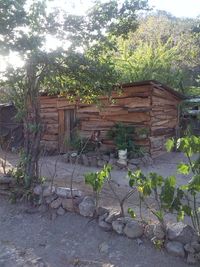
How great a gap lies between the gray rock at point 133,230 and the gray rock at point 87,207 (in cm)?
86

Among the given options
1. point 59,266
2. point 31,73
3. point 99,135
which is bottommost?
point 59,266

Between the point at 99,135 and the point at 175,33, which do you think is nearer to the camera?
the point at 99,135

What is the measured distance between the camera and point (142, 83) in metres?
11.9

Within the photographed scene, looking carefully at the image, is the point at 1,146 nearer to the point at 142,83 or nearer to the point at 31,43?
the point at 142,83

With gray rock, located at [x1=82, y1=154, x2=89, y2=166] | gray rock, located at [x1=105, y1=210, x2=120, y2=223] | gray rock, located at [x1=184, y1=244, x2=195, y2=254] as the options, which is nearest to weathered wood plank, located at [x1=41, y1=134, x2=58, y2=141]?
gray rock, located at [x1=82, y1=154, x2=89, y2=166]

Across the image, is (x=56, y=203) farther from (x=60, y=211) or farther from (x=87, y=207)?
(x=87, y=207)

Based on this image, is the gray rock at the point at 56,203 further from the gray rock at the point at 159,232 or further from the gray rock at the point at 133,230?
the gray rock at the point at 159,232

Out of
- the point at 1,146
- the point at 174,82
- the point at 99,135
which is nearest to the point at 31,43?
the point at 99,135

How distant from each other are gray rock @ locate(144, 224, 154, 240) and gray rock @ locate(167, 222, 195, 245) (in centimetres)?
28

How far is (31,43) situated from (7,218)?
3.17 metres

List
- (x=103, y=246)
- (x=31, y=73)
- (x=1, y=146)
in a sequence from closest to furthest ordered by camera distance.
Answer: (x=103, y=246) < (x=31, y=73) < (x=1, y=146)

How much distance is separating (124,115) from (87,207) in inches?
272

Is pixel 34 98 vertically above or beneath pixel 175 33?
beneath

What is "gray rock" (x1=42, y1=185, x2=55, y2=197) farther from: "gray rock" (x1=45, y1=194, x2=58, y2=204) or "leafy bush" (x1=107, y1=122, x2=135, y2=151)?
"leafy bush" (x1=107, y1=122, x2=135, y2=151)
